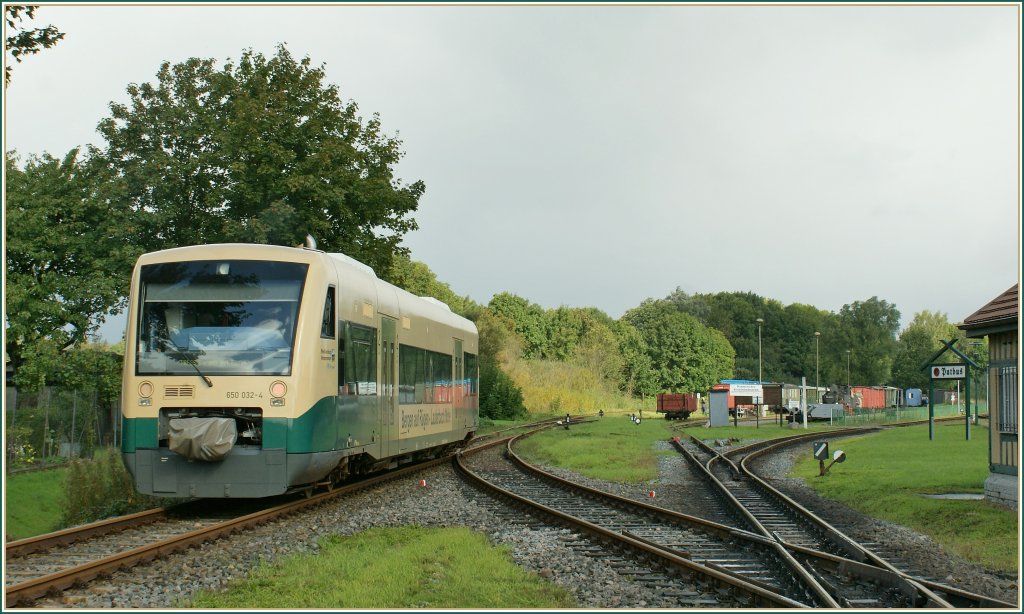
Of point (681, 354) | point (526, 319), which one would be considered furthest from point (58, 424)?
point (681, 354)

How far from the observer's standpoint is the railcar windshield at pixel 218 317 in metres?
Answer: 12.3

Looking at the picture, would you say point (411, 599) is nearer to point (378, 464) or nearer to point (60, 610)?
point (60, 610)

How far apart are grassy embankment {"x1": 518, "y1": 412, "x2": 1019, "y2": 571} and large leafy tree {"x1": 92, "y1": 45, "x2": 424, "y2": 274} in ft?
30.4

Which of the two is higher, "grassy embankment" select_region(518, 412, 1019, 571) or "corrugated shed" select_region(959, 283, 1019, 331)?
"corrugated shed" select_region(959, 283, 1019, 331)

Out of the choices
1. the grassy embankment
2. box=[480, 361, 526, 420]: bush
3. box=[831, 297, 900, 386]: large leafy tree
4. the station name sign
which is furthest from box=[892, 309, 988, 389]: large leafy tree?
the station name sign

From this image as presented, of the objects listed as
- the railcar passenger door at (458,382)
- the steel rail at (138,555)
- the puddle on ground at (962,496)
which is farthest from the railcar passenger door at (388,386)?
the puddle on ground at (962,496)

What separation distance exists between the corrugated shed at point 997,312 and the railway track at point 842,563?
4.03 meters

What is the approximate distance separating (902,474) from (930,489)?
2.88 m

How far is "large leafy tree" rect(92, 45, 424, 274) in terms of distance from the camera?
87.6 ft

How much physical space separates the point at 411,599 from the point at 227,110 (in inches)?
934

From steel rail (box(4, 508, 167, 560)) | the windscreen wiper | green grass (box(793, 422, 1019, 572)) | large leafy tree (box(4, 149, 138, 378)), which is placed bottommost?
green grass (box(793, 422, 1019, 572))

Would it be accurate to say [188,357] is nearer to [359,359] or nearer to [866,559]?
[359,359]

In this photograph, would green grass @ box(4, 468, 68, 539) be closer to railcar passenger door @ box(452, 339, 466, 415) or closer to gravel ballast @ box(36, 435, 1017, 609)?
gravel ballast @ box(36, 435, 1017, 609)

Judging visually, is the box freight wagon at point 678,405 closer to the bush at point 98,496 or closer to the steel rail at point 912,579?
the steel rail at point 912,579
